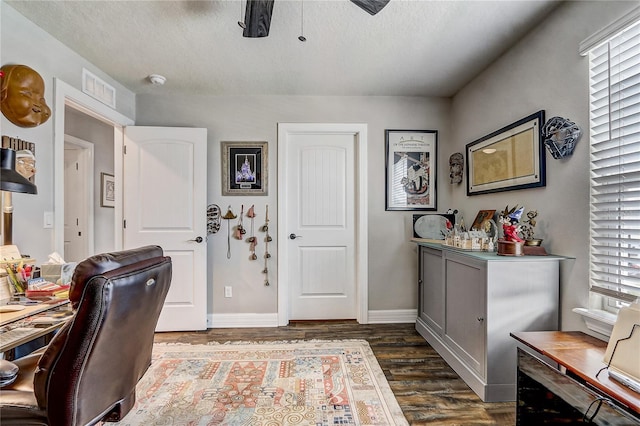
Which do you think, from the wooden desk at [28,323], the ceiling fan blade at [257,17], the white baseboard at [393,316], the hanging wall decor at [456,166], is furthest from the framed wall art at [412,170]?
the wooden desk at [28,323]

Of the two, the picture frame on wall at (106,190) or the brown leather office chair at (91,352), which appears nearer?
the brown leather office chair at (91,352)

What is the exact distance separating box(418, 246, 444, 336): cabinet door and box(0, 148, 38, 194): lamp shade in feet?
8.81

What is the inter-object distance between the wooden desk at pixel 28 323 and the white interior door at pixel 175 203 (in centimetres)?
148

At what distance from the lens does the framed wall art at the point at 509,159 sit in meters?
1.97

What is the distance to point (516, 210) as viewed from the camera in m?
2.00

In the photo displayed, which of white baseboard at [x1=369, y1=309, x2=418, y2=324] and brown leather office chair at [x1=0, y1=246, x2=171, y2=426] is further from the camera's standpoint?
white baseboard at [x1=369, y1=309, x2=418, y2=324]

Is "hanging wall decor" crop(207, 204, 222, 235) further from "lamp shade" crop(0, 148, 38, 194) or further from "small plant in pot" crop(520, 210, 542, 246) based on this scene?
"small plant in pot" crop(520, 210, 542, 246)

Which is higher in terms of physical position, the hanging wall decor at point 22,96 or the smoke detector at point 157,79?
the smoke detector at point 157,79

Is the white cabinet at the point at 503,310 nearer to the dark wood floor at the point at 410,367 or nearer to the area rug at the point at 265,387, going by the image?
the dark wood floor at the point at 410,367

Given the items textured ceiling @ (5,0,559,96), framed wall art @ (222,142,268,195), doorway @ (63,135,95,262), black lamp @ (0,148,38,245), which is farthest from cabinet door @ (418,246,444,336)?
doorway @ (63,135,95,262)

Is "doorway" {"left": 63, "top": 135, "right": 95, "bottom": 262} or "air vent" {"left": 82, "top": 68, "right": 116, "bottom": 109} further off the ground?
"air vent" {"left": 82, "top": 68, "right": 116, "bottom": 109}

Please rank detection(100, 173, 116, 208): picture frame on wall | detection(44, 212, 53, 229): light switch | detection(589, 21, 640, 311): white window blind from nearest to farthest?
detection(589, 21, 640, 311): white window blind < detection(44, 212, 53, 229): light switch < detection(100, 173, 116, 208): picture frame on wall

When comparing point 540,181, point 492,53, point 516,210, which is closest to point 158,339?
point 516,210

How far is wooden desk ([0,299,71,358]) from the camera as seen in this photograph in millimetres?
1098
